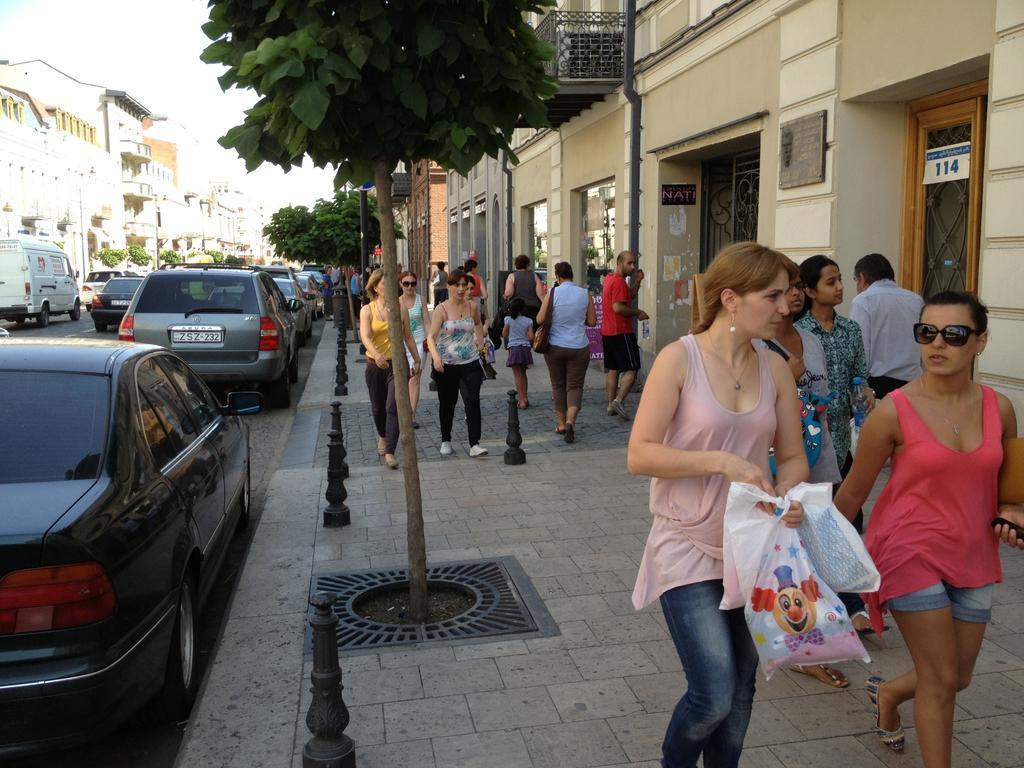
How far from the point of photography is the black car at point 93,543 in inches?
122

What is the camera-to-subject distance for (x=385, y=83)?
4.54m

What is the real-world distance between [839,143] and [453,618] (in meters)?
6.44

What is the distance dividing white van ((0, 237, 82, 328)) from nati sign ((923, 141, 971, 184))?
25.3 metres

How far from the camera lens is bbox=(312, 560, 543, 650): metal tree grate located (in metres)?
4.72

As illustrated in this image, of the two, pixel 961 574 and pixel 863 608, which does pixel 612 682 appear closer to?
pixel 863 608

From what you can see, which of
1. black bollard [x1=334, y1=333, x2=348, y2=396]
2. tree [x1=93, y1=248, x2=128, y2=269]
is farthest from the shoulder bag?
tree [x1=93, y1=248, x2=128, y2=269]

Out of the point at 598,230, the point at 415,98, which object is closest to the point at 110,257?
the point at 598,230

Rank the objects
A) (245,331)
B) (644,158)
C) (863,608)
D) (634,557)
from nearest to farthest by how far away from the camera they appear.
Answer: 1. (863,608)
2. (634,557)
3. (245,331)
4. (644,158)

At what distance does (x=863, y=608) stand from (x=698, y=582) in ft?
7.33

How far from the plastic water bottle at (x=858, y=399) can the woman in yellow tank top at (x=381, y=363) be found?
471 centimetres

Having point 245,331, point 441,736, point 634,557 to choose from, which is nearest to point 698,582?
point 441,736

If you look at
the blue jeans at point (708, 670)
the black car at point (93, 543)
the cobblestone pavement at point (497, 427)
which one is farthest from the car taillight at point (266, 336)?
the blue jeans at point (708, 670)

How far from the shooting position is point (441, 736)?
3670mm

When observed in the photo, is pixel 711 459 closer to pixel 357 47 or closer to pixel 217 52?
pixel 357 47
